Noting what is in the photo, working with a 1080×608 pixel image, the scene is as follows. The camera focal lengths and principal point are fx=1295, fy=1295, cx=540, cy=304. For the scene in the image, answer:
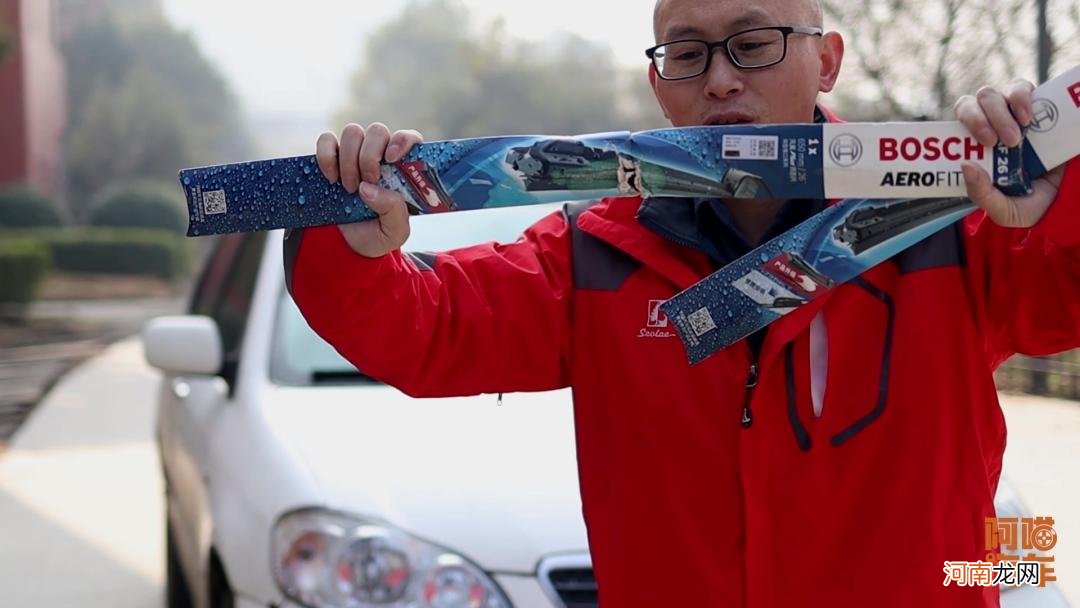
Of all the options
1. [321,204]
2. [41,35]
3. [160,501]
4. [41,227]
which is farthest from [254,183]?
[41,35]

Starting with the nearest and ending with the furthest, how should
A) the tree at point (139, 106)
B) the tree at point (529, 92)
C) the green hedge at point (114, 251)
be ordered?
the green hedge at point (114, 251) → the tree at point (529, 92) → the tree at point (139, 106)

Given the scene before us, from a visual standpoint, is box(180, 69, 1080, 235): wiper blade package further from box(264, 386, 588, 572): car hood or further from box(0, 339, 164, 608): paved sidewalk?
box(0, 339, 164, 608): paved sidewalk

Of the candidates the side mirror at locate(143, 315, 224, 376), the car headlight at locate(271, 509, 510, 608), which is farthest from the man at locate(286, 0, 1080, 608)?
the side mirror at locate(143, 315, 224, 376)

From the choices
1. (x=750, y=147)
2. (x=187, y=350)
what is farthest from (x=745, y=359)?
(x=187, y=350)

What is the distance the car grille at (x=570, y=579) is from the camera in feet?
9.03

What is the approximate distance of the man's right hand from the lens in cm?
181

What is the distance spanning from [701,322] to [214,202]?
2.36 ft

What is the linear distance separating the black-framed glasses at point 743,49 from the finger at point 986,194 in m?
0.38

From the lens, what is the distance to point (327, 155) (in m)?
1.82

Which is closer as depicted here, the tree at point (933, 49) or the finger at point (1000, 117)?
the finger at point (1000, 117)

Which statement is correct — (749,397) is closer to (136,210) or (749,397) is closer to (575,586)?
(575,586)

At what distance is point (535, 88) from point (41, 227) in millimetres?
15907

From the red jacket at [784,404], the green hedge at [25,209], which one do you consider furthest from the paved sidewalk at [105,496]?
the green hedge at [25,209]

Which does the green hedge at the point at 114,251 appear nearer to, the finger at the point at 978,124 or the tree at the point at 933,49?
the tree at the point at 933,49
